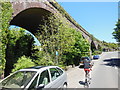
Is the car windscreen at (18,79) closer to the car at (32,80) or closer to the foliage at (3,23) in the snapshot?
the car at (32,80)

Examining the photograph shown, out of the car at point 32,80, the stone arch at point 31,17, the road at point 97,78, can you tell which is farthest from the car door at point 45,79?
the stone arch at point 31,17

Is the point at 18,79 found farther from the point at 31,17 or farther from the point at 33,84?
the point at 31,17

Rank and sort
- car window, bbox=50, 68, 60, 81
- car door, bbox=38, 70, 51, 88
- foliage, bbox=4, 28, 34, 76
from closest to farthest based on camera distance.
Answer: car door, bbox=38, 70, 51, 88 → car window, bbox=50, 68, 60, 81 → foliage, bbox=4, 28, 34, 76

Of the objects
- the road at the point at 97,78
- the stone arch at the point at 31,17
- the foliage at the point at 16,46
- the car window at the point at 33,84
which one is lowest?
the road at the point at 97,78

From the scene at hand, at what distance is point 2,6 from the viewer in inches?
315

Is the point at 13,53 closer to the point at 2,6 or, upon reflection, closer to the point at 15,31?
the point at 15,31

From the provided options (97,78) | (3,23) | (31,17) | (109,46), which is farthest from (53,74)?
(109,46)

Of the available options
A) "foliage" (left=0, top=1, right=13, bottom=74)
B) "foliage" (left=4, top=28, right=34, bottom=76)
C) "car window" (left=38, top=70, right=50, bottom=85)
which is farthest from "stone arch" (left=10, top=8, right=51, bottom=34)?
"car window" (left=38, top=70, right=50, bottom=85)

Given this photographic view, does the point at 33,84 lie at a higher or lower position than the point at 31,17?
lower

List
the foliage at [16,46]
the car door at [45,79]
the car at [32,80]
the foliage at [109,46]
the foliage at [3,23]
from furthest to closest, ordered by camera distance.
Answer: the foliage at [109,46], the foliage at [16,46], the foliage at [3,23], the car door at [45,79], the car at [32,80]

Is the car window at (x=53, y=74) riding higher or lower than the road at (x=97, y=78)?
higher

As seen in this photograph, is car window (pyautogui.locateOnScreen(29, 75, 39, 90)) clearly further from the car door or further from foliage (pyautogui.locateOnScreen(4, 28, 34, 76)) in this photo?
foliage (pyautogui.locateOnScreen(4, 28, 34, 76))

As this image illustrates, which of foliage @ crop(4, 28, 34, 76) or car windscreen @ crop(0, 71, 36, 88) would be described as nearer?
car windscreen @ crop(0, 71, 36, 88)

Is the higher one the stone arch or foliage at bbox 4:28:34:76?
the stone arch
